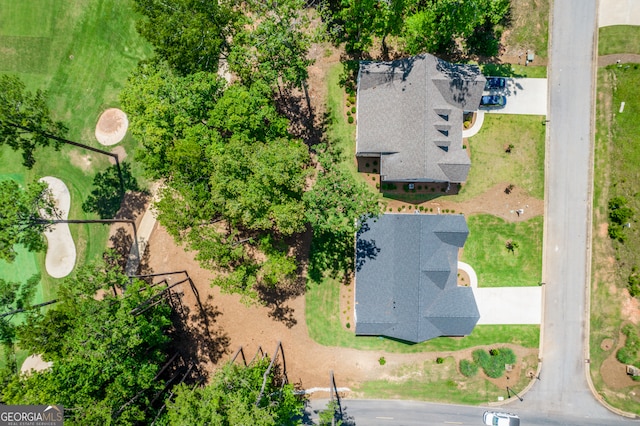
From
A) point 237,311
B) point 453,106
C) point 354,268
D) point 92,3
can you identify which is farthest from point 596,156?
point 92,3

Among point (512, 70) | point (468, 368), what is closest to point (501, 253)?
point (468, 368)

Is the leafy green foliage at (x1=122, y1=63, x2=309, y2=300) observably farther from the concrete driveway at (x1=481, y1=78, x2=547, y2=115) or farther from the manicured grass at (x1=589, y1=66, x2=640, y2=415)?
the manicured grass at (x1=589, y1=66, x2=640, y2=415)

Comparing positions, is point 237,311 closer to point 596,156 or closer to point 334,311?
point 334,311

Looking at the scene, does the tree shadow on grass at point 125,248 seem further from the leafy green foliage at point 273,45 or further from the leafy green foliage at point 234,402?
the leafy green foliage at point 273,45

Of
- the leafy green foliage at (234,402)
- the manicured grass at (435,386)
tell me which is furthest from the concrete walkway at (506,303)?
the leafy green foliage at (234,402)

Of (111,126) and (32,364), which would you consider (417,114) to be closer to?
(111,126)

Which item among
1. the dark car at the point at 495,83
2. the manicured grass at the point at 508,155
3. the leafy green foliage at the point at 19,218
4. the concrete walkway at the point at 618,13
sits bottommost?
the leafy green foliage at the point at 19,218
